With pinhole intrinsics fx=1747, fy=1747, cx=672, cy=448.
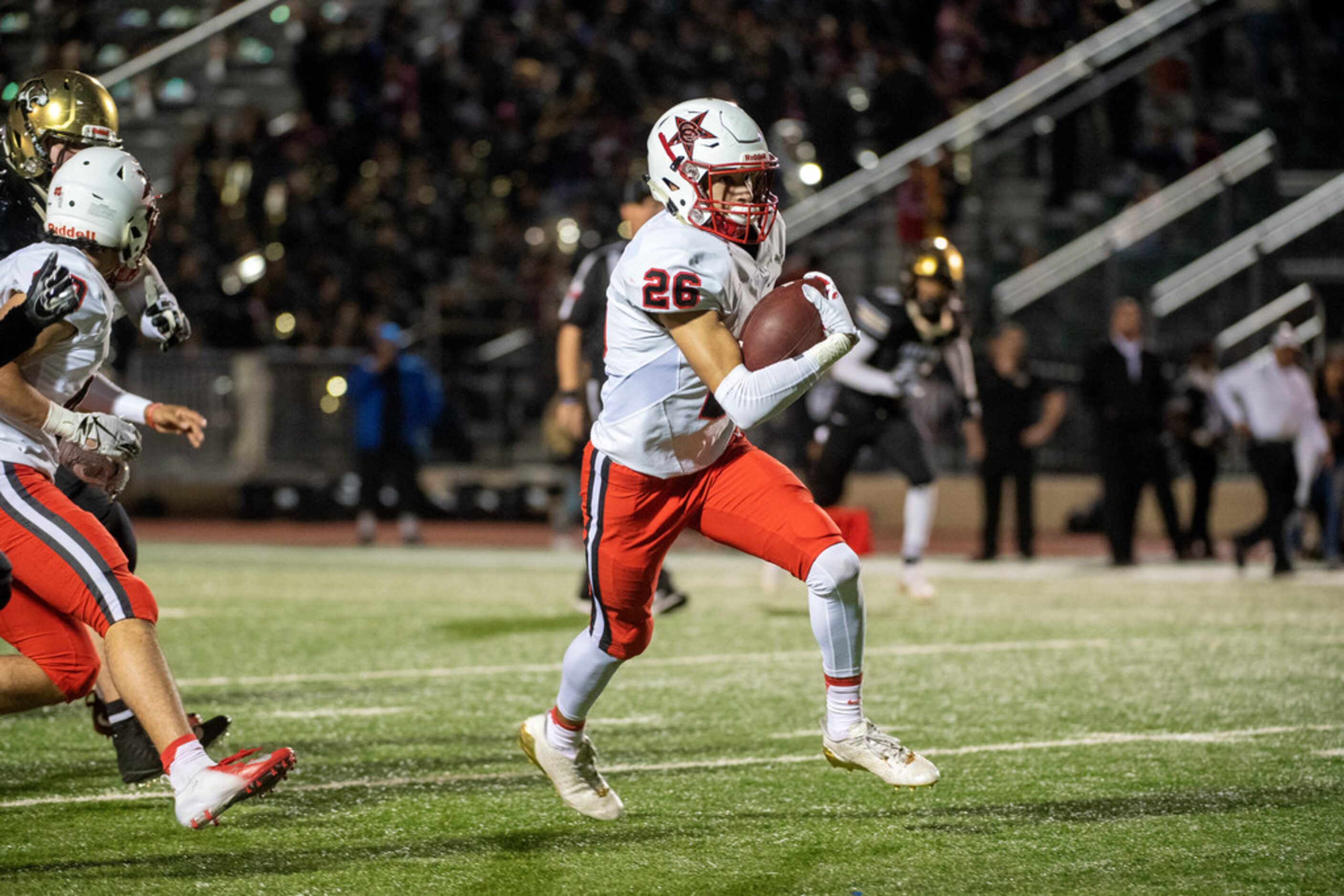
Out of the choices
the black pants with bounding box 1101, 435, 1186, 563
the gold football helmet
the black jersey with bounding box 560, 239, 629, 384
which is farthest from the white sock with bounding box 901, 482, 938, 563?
the gold football helmet

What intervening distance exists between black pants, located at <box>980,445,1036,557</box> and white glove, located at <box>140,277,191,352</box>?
9.61 metres

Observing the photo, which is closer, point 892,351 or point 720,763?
point 720,763

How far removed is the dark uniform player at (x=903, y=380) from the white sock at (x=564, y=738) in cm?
560

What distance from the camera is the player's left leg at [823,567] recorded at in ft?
15.4

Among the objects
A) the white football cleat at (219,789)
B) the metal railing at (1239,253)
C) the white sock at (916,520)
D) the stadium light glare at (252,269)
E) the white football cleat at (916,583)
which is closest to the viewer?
the white football cleat at (219,789)

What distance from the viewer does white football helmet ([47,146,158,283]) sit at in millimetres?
4715

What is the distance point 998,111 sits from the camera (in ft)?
58.6

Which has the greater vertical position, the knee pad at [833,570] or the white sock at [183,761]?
the knee pad at [833,570]

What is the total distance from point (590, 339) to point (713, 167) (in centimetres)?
405

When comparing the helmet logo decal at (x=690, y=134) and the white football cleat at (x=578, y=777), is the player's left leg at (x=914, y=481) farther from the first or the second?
the helmet logo decal at (x=690, y=134)

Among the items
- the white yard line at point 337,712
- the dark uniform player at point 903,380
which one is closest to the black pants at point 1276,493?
the dark uniform player at point 903,380

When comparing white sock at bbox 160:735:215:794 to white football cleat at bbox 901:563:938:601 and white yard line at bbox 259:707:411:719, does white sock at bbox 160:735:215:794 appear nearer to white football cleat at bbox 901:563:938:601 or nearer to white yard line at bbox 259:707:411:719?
white yard line at bbox 259:707:411:719

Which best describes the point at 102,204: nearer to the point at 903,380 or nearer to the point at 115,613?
the point at 115,613

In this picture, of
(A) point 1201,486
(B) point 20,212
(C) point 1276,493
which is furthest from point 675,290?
(A) point 1201,486
